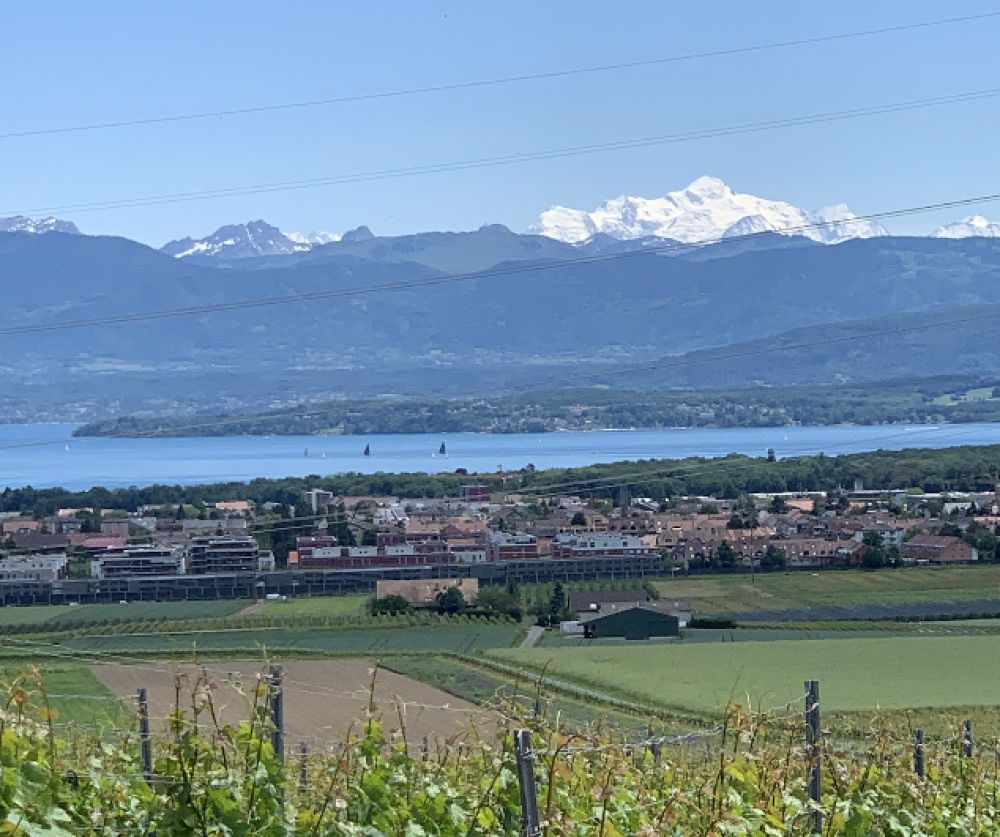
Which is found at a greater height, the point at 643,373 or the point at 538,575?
the point at 643,373

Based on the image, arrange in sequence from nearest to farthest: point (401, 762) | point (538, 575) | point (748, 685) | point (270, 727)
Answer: point (270, 727) < point (401, 762) < point (748, 685) < point (538, 575)

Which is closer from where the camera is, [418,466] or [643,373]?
[418,466]

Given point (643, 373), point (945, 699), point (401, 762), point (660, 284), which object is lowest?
point (945, 699)

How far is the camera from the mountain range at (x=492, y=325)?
11925cm

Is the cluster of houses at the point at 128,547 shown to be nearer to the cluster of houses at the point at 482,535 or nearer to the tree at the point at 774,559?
the cluster of houses at the point at 482,535

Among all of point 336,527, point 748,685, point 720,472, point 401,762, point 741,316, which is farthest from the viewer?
point 741,316

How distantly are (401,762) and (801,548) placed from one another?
20.5 metres

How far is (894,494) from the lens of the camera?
31781 mm

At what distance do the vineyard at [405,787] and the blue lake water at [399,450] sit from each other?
40.7 m

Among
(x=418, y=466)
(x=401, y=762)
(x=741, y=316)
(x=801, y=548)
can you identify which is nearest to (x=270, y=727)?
(x=401, y=762)

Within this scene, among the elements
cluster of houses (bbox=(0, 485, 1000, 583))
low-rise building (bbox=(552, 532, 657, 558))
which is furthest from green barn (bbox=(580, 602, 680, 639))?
low-rise building (bbox=(552, 532, 657, 558))

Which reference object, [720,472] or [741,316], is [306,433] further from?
[741,316]

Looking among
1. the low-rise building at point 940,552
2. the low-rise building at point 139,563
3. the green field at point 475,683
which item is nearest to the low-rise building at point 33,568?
the low-rise building at point 139,563

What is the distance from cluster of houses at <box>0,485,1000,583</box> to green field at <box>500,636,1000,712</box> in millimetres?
7284
